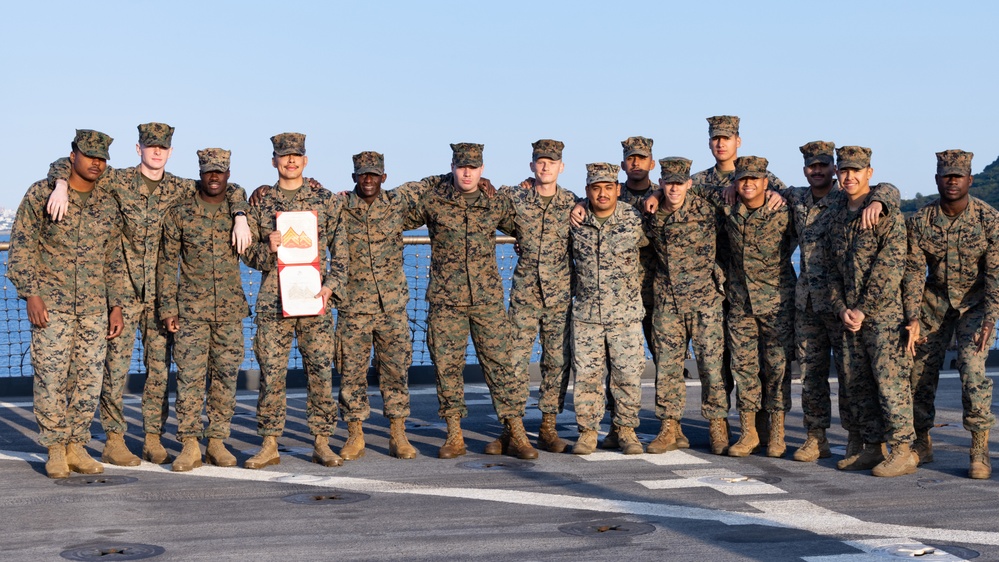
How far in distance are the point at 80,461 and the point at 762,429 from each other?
4372 mm

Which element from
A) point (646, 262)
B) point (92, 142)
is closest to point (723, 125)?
point (646, 262)

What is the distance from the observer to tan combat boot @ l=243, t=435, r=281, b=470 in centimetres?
784

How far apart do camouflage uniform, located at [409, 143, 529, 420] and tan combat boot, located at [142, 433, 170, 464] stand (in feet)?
5.87

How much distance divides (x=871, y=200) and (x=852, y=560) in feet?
8.96

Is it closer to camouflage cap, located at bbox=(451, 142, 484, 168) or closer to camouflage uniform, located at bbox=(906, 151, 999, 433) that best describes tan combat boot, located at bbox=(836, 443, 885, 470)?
camouflage uniform, located at bbox=(906, 151, 999, 433)

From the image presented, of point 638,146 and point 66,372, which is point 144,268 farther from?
point 638,146

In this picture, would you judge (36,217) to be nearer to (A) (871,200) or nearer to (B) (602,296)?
(B) (602,296)

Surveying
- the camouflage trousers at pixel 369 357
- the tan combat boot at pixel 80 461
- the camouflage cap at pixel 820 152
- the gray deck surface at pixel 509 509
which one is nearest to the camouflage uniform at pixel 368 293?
the camouflage trousers at pixel 369 357

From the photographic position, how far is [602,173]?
8.27 metres

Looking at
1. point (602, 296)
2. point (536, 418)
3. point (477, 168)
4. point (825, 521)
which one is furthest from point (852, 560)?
point (536, 418)

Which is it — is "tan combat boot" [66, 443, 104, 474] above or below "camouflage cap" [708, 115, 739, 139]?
below

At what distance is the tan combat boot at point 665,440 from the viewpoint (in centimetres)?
839

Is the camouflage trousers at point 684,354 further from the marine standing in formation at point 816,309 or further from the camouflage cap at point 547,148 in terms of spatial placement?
the camouflage cap at point 547,148

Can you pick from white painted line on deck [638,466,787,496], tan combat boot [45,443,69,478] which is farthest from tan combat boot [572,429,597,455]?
tan combat boot [45,443,69,478]
